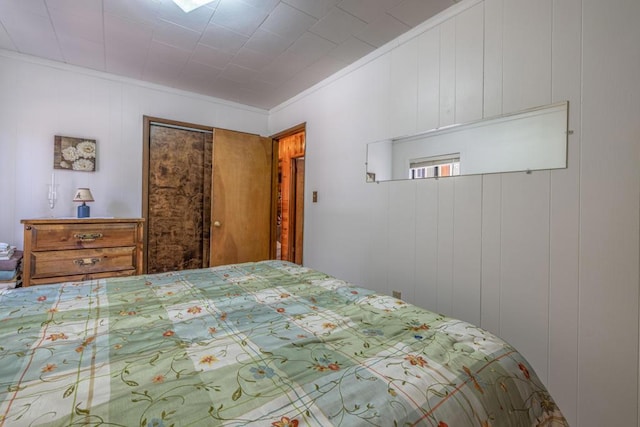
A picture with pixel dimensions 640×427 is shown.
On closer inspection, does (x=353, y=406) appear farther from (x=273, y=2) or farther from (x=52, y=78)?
(x=52, y=78)

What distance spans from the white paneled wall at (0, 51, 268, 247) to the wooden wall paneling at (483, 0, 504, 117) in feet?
10.0

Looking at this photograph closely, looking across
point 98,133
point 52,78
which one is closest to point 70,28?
point 52,78

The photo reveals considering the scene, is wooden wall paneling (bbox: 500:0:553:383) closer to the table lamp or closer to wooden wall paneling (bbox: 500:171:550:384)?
wooden wall paneling (bbox: 500:171:550:384)

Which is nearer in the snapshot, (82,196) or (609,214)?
(609,214)

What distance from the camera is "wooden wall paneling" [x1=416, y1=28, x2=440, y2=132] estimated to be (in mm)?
1996

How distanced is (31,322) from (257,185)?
9.57 feet

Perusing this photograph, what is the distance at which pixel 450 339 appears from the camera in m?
0.95

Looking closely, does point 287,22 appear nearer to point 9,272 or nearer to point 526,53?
point 526,53

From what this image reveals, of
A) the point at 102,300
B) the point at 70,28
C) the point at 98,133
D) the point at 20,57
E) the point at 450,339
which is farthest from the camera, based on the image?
the point at 98,133

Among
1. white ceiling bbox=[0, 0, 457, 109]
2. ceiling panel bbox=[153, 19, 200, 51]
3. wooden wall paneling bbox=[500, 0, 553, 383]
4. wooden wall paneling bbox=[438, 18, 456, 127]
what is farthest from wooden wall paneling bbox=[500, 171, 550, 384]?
ceiling panel bbox=[153, 19, 200, 51]

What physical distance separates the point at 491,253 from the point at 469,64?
3.88 feet

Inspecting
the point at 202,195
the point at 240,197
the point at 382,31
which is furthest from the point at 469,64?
the point at 202,195

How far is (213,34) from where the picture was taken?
7.26ft

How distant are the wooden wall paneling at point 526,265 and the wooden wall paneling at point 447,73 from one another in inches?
22.8
